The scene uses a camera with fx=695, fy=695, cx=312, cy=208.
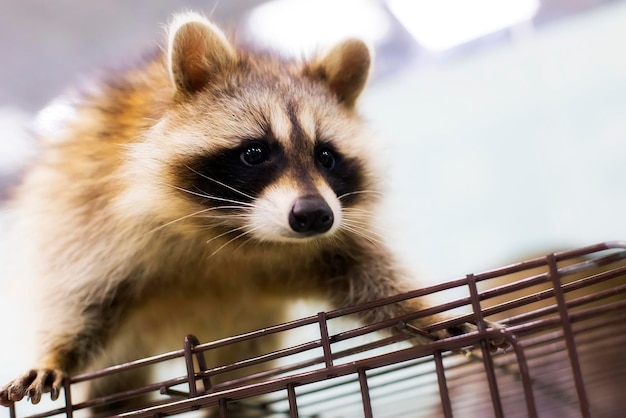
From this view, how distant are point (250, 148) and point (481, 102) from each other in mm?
1737

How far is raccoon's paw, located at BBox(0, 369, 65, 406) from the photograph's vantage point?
1094 mm

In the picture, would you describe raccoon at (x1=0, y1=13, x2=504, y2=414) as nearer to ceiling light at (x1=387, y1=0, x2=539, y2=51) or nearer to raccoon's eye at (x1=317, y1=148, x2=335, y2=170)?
raccoon's eye at (x1=317, y1=148, x2=335, y2=170)

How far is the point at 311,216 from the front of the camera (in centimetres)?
109

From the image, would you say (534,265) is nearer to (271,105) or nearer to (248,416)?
(271,105)

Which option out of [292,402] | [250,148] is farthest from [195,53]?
[292,402]

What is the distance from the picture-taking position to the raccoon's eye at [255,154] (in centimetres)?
123

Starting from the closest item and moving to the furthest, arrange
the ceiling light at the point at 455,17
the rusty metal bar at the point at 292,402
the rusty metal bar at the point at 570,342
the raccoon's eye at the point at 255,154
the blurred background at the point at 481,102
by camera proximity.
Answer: the rusty metal bar at the point at 570,342 → the rusty metal bar at the point at 292,402 → the raccoon's eye at the point at 255,154 → the blurred background at the point at 481,102 → the ceiling light at the point at 455,17

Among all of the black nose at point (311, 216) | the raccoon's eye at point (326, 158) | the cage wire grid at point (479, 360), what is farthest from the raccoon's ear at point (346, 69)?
the cage wire grid at point (479, 360)

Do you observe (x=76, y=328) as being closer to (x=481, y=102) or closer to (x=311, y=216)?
(x=311, y=216)

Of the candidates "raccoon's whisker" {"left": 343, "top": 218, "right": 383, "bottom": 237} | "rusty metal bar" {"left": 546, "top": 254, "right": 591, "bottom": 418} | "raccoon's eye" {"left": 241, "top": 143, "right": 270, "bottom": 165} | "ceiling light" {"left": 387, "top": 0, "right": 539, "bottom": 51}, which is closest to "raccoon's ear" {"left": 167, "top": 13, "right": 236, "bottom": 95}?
"raccoon's eye" {"left": 241, "top": 143, "right": 270, "bottom": 165}

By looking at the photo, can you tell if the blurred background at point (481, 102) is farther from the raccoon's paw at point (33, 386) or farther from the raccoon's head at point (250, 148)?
the raccoon's paw at point (33, 386)

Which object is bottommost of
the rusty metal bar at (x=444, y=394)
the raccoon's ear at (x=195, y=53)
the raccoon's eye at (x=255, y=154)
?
the rusty metal bar at (x=444, y=394)

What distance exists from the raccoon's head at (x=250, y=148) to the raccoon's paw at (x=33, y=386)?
341mm

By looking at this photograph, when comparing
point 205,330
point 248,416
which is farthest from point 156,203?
point 248,416
